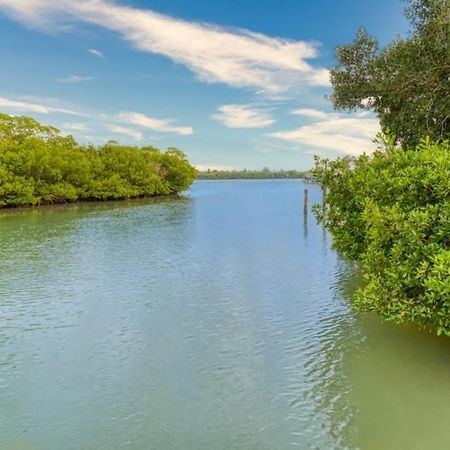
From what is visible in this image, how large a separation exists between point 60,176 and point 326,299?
145 feet

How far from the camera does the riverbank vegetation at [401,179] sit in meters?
6.90

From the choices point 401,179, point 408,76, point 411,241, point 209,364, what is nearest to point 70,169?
point 408,76

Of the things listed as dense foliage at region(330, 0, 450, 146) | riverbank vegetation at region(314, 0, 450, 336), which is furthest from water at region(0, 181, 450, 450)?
dense foliage at region(330, 0, 450, 146)

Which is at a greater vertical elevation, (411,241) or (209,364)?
(411,241)

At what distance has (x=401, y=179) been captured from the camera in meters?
7.40

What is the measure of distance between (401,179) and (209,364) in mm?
4659

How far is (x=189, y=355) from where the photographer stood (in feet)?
29.9

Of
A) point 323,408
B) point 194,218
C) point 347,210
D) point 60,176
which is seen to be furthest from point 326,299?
point 60,176

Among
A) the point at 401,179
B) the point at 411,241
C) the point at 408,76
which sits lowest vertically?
the point at 411,241

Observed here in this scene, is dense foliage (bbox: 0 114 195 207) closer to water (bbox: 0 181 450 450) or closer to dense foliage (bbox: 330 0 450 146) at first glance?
water (bbox: 0 181 450 450)

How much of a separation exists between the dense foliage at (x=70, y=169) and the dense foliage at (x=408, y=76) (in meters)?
38.4

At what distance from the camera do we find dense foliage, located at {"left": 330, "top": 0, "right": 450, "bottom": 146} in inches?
462

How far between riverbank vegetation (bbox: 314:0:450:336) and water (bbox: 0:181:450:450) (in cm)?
128

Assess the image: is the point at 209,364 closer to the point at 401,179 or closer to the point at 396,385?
the point at 396,385
